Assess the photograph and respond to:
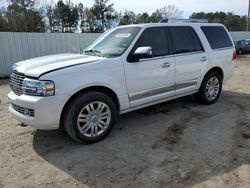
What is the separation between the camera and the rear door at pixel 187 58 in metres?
4.96

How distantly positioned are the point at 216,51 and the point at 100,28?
111ft

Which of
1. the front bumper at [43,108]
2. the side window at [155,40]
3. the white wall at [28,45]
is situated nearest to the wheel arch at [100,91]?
the front bumper at [43,108]

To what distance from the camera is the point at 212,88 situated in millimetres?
5926

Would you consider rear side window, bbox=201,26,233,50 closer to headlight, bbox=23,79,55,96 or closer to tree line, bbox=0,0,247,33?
headlight, bbox=23,79,55,96

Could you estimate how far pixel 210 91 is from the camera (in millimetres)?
5895

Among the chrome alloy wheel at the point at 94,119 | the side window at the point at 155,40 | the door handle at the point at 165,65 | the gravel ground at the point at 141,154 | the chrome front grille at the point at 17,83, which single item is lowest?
the gravel ground at the point at 141,154

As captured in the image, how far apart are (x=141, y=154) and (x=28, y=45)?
35.1ft

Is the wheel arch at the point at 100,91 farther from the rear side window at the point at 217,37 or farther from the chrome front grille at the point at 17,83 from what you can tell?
the rear side window at the point at 217,37

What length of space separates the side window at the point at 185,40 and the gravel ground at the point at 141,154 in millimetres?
1408

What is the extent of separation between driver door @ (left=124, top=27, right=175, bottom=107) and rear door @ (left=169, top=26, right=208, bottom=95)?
21 centimetres

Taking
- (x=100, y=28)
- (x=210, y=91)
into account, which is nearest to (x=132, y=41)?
(x=210, y=91)

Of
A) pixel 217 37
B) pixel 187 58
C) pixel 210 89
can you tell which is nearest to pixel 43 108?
pixel 187 58

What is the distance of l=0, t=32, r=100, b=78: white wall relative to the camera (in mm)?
11844

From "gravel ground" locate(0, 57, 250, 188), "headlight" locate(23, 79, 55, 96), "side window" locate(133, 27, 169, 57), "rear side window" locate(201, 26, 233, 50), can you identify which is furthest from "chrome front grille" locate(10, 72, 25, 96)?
"rear side window" locate(201, 26, 233, 50)
